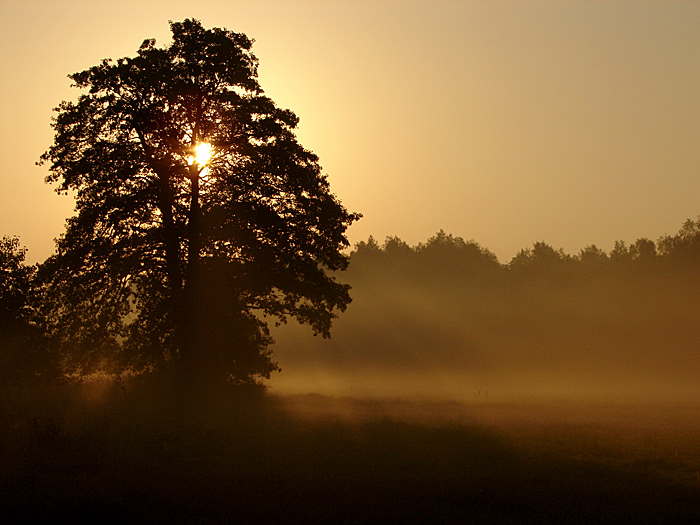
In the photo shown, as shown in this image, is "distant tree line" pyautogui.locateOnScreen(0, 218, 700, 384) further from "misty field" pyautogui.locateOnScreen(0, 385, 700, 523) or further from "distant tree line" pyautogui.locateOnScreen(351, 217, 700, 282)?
"misty field" pyautogui.locateOnScreen(0, 385, 700, 523)

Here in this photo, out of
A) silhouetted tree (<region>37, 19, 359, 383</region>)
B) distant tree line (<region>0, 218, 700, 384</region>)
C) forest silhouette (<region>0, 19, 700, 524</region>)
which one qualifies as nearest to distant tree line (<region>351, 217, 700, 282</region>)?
distant tree line (<region>0, 218, 700, 384</region>)

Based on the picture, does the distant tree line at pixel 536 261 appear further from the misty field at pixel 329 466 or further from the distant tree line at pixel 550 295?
the misty field at pixel 329 466

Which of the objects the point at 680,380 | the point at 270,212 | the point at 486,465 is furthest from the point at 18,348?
the point at 680,380

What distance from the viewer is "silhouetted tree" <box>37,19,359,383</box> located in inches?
1167

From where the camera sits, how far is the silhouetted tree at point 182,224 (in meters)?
29.6

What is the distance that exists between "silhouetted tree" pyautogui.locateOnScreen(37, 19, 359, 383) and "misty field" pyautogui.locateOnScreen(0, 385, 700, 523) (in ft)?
9.65

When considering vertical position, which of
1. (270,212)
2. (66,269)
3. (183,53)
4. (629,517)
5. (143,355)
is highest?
(183,53)

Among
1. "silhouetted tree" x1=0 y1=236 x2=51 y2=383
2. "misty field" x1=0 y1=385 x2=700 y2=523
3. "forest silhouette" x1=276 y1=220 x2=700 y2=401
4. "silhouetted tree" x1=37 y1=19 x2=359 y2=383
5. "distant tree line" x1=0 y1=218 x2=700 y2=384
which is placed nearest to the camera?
"misty field" x1=0 y1=385 x2=700 y2=523

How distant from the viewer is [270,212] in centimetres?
3045

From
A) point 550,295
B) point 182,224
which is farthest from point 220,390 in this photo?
point 550,295

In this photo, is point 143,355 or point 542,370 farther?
point 542,370

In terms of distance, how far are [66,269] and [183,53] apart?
34.0ft

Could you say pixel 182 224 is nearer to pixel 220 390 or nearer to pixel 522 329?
pixel 220 390

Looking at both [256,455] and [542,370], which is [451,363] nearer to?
[542,370]
